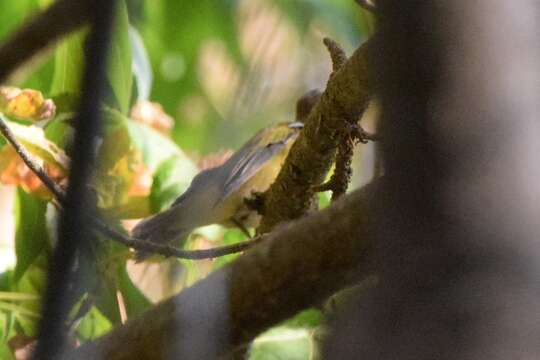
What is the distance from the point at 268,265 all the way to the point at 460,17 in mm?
126

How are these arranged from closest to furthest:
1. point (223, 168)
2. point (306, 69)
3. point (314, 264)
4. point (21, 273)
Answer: point (314, 264)
point (306, 69)
point (21, 273)
point (223, 168)

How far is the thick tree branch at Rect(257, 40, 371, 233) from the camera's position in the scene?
0.43 metres

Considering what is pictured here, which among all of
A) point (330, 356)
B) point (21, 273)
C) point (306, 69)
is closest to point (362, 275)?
point (330, 356)

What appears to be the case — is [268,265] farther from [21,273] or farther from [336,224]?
[21,273]

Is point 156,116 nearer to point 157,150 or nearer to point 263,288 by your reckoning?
point 157,150

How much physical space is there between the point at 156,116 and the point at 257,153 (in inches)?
4.1

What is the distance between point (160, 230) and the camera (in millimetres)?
574

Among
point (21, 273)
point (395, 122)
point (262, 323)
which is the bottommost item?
point (21, 273)

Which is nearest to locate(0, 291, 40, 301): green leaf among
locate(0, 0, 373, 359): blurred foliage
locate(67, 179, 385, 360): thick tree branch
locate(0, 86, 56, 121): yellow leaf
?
locate(0, 0, 373, 359): blurred foliage

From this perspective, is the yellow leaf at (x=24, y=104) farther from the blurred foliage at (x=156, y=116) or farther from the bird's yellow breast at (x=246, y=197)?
the bird's yellow breast at (x=246, y=197)

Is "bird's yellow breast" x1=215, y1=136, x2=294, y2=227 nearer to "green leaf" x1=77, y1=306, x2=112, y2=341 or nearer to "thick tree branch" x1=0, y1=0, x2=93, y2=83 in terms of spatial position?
"green leaf" x1=77, y1=306, x2=112, y2=341

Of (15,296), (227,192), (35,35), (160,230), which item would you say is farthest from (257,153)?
(35,35)

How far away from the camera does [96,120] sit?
0.69 feet

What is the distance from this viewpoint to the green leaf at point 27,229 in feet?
1.65
